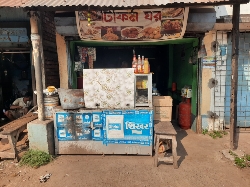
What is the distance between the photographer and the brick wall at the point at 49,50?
7047 mm

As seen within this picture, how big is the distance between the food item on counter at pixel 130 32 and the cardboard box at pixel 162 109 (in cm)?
210

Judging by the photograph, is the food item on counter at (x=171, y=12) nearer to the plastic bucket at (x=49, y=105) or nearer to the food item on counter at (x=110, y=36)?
the food item on counter at (x=110, y=36)

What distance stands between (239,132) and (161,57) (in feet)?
18.7

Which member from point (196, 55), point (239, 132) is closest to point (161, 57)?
point (196, 55)

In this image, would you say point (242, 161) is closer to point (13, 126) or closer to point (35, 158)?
→ point (35, 158)

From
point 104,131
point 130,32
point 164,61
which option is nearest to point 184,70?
point 164,61

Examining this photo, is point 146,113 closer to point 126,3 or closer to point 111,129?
point 111,129

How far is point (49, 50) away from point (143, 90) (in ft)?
14.2

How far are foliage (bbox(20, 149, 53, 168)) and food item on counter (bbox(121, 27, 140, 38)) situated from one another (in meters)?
4.09

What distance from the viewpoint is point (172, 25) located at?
18.5ft

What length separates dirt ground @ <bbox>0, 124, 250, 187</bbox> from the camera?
4082 mm

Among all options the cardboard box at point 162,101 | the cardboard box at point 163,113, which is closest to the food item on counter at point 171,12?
the cardboard box at point 162,101

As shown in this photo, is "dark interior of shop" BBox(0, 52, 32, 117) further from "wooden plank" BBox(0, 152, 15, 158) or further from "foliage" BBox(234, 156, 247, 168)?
"foliage" BBox(234, 156, 247, 168)

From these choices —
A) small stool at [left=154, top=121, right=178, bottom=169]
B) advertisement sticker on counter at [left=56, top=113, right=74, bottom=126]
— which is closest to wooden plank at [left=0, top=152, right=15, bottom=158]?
advertisement sticker on counter at [left=56, top=113, right=74, bottom=126]
